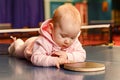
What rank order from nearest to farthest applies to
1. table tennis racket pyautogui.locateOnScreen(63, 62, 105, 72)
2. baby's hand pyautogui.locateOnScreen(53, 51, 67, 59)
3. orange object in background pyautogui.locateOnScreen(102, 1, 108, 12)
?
table tennis racket pyautogui.locateOnScreen(63, 62, 105, 72)
baby's hand pyautogui.locateOnScreen(53, 51, 67, 59)
orange object in background pyautogui.locateOnScreen(102, 1, 108, 12)

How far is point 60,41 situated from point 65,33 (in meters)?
0.08

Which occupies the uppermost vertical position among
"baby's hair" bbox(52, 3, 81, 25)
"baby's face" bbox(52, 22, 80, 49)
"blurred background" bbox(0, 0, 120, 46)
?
"baby's hair" bbox(52, 3, 81, 25)

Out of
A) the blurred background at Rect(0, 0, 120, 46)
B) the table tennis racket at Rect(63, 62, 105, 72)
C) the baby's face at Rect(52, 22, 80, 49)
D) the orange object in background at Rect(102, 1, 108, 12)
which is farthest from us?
the orange object in background at Rect(102, 1, 108, 12)

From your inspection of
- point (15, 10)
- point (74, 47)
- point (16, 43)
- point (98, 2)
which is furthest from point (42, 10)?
point (74, 47)

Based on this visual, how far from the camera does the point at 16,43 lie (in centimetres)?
243

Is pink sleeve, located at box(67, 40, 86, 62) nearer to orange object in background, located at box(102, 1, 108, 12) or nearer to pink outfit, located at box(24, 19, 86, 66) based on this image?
pink outfit, located at box(24, 19, 86, 66)

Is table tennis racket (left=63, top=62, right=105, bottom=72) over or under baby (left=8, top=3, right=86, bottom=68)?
under

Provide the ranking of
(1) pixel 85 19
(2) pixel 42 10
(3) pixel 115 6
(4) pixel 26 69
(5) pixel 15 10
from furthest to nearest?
(3) pixel 115 6 < (1) pixel 85 19 < (2) pixel 42 10 < (5) pixel 15 10 < (4) pixel 26 69

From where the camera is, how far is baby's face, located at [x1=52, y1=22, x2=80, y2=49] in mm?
1688

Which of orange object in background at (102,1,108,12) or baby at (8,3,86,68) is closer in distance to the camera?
baby at (8,3,86,68)

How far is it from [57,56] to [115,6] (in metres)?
9.37

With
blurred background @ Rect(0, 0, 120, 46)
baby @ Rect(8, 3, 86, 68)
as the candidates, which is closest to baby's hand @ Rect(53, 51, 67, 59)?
baby @ Rect(8, 3, 86, 68)

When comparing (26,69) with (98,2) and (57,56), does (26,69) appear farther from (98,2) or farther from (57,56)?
(98,2)

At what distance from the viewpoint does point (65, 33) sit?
1688 millimetres
